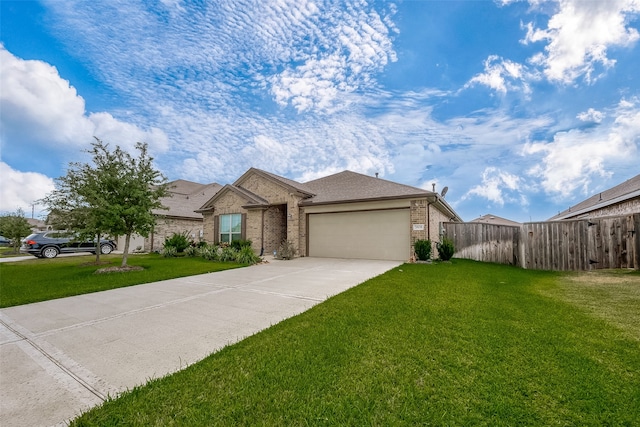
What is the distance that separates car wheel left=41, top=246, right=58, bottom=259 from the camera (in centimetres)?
1675

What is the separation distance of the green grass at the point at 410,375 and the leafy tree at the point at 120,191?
29.4 ft

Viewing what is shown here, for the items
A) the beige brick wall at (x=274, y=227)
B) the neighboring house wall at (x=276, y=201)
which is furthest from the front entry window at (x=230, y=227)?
the beige brick wall at (x=274, y=227)

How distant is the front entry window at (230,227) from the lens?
1580cm

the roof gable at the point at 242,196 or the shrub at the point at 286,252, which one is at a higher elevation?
the roof gable at the point at 242,196

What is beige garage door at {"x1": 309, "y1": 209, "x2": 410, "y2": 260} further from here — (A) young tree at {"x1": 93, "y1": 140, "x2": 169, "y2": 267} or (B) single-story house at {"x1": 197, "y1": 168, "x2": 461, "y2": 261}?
(A) young tree at {"x1": 93, "y1": 140, "x2": 169, "y2": 267}

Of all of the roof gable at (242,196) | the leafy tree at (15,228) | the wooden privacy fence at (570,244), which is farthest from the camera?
the leafy tree at (15,228)

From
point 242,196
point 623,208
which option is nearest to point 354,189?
point 242,196

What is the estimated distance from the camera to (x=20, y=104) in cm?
845

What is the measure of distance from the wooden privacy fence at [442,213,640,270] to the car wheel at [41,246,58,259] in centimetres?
2488

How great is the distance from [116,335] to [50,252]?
19304mm

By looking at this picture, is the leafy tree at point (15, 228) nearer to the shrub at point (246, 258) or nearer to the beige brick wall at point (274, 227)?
the beige brick wall at point (274, 227)

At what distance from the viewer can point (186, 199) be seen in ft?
80.3

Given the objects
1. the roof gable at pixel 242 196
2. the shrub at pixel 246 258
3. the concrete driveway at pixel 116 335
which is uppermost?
the roof gable at pixel 242 196

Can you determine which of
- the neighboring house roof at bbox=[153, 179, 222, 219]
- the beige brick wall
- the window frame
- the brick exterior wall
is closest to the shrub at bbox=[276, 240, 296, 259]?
the brick exterior wall
